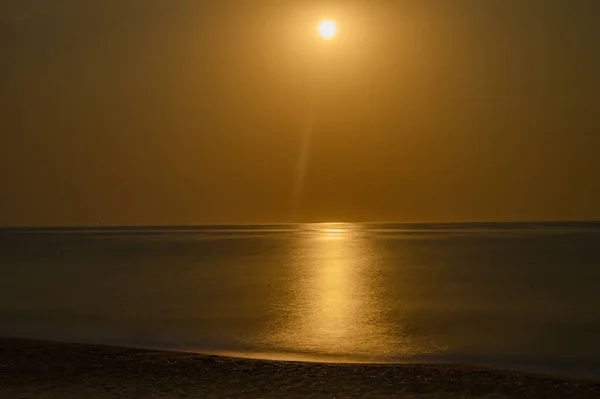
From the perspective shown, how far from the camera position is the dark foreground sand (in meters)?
10.1

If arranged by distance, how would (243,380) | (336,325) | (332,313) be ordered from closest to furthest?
(243,380) → (336,325) → (332,313)

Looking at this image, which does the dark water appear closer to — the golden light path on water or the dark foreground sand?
the golden light path on water

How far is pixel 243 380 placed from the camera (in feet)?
35.7

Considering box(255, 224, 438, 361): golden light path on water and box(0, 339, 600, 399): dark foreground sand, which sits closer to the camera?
box(0, 339, 600, 399): dark foreground sand

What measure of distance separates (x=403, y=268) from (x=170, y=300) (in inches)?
752

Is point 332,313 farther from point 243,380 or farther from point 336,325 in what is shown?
point 243,380

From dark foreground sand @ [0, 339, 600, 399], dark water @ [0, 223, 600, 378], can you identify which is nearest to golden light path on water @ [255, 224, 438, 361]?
dark water @ [0, 223, 600, 378]

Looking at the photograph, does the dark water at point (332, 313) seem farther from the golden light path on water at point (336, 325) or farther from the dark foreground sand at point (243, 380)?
the dark foreground sand at point (243, 380)

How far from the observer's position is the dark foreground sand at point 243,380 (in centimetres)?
1007

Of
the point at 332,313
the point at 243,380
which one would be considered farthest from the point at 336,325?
the point at 243,380

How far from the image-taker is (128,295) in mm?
25484

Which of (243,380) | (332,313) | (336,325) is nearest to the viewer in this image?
(243,380)

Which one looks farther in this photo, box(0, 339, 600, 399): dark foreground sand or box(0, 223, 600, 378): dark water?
box(0, 223, 600, 378): dark water

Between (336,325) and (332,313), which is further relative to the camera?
(332,313)
